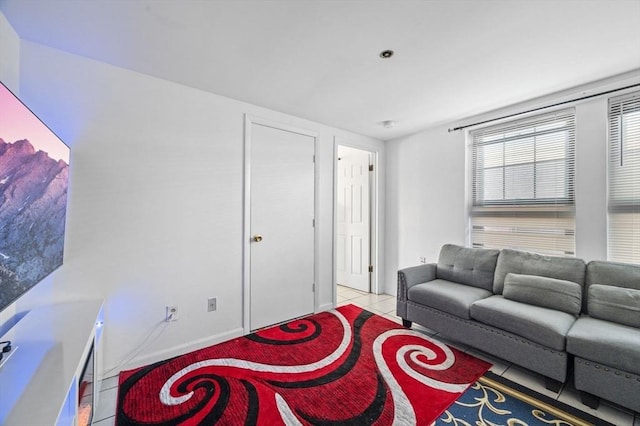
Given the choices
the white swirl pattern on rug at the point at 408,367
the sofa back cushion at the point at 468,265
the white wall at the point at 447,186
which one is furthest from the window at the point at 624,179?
the white swirl pattern on rug at the point at 408,367

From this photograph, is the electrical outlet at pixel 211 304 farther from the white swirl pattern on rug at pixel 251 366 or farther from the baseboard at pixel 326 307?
the baseboard at pixel 326 307

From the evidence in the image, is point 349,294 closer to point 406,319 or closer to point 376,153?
point 406,319

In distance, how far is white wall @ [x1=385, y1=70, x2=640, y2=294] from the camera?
93.1 inches

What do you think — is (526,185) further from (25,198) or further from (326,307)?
(25,198)

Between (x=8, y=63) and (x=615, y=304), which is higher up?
(x=8, y=63)

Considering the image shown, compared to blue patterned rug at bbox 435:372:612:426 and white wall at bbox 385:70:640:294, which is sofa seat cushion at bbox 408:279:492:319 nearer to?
blue patterned rug at bbox 435:372:612:426

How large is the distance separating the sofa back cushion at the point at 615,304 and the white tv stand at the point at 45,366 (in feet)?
10.4

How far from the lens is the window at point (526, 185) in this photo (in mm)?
2592

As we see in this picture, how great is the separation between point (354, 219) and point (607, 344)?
310 cm

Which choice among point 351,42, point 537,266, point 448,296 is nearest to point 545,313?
point 537,266

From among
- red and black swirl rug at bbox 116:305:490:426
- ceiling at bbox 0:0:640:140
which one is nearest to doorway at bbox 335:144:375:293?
red and black swirl rug at bbox 116:305:490:426

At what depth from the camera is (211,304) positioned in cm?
255

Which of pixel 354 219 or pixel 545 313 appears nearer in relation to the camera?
pixel 545 313

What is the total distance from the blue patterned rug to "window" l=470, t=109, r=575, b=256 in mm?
1429
